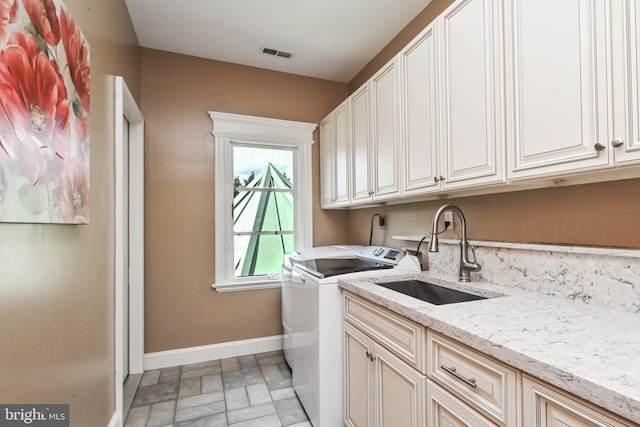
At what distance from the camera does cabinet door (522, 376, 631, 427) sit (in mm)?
617

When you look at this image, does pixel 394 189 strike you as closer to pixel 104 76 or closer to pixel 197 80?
pixel 104 76

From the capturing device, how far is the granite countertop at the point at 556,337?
607 millimetres

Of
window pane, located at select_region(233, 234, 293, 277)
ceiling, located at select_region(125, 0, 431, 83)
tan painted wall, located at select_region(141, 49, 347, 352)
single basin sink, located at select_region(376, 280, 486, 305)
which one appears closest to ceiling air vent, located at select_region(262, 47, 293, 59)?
ceiling, located at select_region(125, 0, 431, 83)

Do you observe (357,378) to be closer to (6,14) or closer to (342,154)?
(342,154)

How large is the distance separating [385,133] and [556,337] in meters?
1.48

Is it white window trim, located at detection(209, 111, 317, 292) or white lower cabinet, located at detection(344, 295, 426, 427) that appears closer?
white lower cabinet, located at detection(344, 295, 426, 427)

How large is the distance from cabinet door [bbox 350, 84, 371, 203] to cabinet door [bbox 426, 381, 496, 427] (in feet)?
4.53

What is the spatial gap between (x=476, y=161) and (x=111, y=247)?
1974 mm

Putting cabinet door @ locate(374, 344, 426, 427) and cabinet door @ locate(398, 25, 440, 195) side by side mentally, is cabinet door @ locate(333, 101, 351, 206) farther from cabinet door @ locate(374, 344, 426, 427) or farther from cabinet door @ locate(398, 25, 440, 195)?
cabinet door @ locate(374, 344, 426, 427)

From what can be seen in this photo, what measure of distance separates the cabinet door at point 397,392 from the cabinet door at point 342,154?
145cm

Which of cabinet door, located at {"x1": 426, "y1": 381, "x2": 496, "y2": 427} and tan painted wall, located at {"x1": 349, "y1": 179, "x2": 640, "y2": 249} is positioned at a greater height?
tan painted wall, located at {"x1": 349, "y1": 179, "x2": 640, "y2": 249}

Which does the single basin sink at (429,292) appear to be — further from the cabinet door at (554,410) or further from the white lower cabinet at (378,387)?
the cabinet door at (554,410)

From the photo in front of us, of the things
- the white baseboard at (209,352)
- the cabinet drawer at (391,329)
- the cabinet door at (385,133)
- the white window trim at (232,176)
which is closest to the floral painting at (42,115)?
the cabinet drawer at (391,329)

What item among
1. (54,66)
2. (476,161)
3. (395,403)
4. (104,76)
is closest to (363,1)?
(476,161)
